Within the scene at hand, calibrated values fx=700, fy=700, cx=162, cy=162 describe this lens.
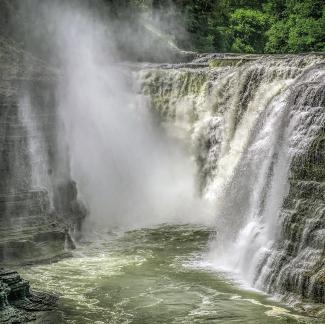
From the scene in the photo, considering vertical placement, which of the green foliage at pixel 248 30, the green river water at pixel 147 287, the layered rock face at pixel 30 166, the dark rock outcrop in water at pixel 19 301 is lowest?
the green river water at pixel 147 287

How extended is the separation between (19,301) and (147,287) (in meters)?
3.26

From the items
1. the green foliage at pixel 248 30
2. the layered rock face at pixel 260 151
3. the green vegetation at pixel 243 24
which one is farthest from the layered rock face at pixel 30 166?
the green foliage at pixel 248 30

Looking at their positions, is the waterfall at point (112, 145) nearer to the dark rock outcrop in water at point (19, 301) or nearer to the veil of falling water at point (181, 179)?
the veil of falling water at point (181, 179)

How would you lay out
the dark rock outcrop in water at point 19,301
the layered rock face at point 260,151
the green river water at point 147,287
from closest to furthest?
the dark rock outcrop in water at point 19,301 < the green river water at point 147,287 < the layered rock face at point 260,151

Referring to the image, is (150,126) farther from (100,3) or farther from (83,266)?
(83,266)

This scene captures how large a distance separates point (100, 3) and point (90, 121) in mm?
7266

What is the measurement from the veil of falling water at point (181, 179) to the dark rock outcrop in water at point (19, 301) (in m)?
0.42

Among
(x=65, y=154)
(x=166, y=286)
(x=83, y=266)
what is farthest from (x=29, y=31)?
(x=166, y=286)

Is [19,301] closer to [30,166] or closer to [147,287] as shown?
[147,287]

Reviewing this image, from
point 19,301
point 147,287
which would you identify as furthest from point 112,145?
point 19,301

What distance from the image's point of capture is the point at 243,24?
134 feet

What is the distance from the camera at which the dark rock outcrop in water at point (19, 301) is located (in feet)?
43.0

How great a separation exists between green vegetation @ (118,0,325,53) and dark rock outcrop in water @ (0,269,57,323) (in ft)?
64.1

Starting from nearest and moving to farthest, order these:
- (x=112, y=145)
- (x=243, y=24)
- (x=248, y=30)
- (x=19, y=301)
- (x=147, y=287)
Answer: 1. (x=19, y=301)
2. (x=147, y=287)
3. (x=112, y=145)
4. (x=248, y=30)
5. (x=243, y=24)
